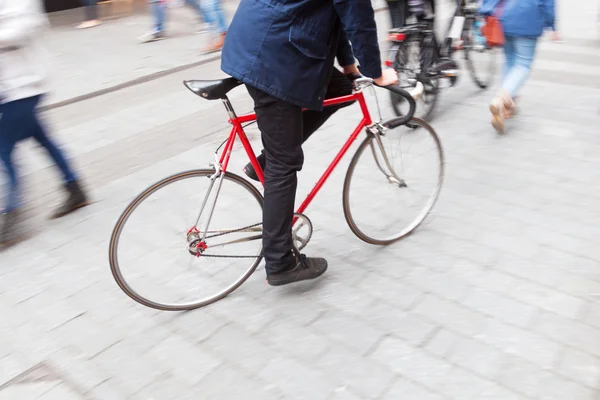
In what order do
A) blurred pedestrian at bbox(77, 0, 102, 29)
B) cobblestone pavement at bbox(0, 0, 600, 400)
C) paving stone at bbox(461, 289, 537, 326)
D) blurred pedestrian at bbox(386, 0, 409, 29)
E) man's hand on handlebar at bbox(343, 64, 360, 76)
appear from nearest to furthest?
cobblestone pavement at bbox(0, 0, 600, 400)
paving stone at bbox(461, 289, 537, 326)
man's hand on handlebar at bbox(343, 64, 360, 76)
blurred pedestrian at bbox(386, 0, 409, 29)
blurred pedestrian at bbox(77, 0, 102, 29)

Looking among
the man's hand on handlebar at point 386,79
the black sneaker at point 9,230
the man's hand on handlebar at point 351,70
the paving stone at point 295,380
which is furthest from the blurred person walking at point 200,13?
the paving stone at point 295,380

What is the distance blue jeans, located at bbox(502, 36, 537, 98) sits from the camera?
4818 millimetres

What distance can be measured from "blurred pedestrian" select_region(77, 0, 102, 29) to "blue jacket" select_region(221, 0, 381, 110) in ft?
27.0

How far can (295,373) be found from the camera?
8.45 ft

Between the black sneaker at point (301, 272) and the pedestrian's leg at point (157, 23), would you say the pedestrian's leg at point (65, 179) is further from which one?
the pedestrian's leg at point (157, 23)

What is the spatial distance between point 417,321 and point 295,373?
2.28 ft

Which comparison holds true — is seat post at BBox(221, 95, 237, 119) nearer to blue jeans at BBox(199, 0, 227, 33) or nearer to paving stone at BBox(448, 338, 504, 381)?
paving stone at BBox(448, 338, 504, 381)

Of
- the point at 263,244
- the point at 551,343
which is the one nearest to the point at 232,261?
the point at 263,244

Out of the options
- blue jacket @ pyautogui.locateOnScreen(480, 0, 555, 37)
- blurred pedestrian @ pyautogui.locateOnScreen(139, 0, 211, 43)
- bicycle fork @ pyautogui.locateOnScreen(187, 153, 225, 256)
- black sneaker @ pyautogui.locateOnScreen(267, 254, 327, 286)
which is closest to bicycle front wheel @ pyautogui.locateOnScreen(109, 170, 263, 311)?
bicycle fork @ pyautogui.locateOnScreen(187, 153, 225, 256)

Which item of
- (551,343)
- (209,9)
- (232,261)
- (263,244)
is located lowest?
(551,343)

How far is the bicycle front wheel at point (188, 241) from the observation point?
2748 mm

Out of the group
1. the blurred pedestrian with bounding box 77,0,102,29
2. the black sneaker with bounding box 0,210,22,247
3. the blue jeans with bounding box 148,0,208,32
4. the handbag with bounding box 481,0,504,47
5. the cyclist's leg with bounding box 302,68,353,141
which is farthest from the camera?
the blurred pedestrian with bounding box 77,0,102,29

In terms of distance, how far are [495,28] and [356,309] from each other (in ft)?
9.91

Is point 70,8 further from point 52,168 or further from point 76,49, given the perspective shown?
point 52,168
